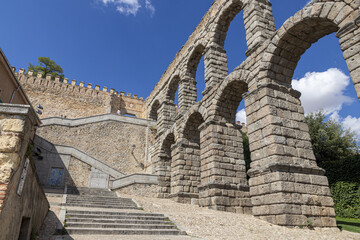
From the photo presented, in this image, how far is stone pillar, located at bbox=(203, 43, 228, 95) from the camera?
12.0m

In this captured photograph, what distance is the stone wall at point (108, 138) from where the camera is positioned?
719 inches

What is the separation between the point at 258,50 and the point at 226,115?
3336 mm

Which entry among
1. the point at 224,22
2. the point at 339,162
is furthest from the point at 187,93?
the point at 339,162

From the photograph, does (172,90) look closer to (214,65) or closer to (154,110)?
(154,110)

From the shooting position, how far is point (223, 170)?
10211 millimetres

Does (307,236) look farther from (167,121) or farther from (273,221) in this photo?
(167,121)

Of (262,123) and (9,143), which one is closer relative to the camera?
(9,143)

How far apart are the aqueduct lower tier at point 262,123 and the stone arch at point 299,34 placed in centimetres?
3

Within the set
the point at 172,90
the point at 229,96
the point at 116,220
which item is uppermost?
the point at 172,90

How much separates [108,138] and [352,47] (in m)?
17.4

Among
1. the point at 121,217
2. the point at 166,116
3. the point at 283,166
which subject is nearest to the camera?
the point at 283,166

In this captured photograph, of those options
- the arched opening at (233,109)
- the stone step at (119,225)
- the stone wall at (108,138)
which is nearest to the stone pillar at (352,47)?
the arched opening at (233,109)

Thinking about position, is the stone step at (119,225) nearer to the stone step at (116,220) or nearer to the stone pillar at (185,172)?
the stone step at (116,220)

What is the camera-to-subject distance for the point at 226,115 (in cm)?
1111
